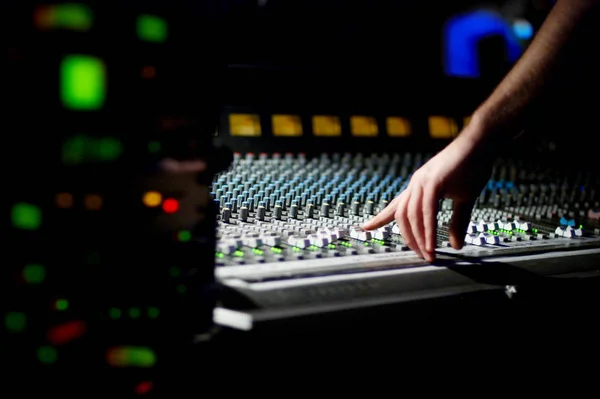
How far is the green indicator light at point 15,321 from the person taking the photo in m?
0.60

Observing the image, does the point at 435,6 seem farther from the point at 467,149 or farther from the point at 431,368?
the point at 431,368

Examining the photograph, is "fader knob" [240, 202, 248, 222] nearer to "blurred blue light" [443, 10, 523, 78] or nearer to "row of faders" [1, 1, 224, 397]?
"row of faders" [1, 1, 224, 397]

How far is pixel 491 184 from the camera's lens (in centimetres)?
182

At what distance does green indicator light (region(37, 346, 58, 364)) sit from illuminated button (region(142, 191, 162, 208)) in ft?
0.67

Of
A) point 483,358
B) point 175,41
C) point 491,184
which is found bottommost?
point 483,358

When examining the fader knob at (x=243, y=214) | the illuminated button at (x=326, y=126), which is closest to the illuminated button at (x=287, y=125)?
the illuminated button at (x=326, y=126)

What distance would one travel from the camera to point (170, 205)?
688 millimetres

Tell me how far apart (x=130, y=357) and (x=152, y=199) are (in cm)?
21

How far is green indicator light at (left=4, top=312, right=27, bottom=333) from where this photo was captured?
604 mm

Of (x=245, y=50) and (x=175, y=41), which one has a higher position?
(x=245, y=50)

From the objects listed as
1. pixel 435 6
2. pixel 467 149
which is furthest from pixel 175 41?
pixel 435 6

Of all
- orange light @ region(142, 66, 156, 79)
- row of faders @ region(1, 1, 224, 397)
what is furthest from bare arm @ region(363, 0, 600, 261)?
orange light @ region(142, 66, 156, 79)

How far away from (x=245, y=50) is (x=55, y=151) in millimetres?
1564

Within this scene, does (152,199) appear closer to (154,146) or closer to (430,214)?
(154,146)
